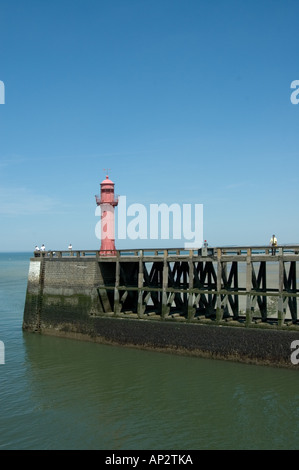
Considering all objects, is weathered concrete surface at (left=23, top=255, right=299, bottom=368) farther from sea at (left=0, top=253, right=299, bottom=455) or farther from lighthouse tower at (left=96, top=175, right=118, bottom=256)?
lighthouse tower at (left=96, top=175, right=118, bottom=256)

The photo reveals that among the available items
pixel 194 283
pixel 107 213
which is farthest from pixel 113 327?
pixel 107 213

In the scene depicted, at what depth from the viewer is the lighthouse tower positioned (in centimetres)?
2419

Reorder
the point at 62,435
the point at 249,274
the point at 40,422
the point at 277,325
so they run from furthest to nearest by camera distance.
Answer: the point at 249,274 < the point at 277,325 < the point at 40,422 < the point at 62,435

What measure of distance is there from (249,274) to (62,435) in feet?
31.1

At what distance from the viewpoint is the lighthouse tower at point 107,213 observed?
24188mm

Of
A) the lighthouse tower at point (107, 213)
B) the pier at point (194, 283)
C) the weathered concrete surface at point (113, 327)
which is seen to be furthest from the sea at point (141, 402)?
the lighthouse tower at point (107, 213)

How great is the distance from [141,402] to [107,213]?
1240cm

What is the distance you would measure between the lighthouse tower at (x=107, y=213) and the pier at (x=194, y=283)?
4.29ft

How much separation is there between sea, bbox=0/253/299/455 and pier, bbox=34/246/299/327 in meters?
2.33

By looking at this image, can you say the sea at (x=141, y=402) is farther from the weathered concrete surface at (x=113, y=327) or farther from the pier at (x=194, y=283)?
the pier at (x=194, y=283)

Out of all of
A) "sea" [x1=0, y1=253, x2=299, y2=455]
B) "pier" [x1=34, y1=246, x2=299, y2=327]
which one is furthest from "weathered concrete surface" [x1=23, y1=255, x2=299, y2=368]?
"sea" [x1=0, y1=253, x2=299, y2=455]
